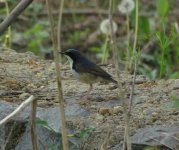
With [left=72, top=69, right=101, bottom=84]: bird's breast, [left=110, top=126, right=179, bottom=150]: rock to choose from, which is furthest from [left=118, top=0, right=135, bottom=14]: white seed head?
[left=110, top=126, right=179, bottom=150]: rock

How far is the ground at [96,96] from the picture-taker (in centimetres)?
573

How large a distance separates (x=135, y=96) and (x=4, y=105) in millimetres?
1186

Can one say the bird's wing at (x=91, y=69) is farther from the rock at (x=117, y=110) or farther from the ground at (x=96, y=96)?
the rock at (x=117, y=110)

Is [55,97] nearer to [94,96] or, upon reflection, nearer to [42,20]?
[94,96]

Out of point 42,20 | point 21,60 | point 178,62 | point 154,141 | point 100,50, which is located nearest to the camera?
A: point 154,141

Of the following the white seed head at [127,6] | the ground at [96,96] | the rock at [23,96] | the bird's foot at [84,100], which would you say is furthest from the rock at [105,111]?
the white seed head at [127,6]

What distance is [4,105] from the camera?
19.4 ft

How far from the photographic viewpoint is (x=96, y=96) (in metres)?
6.53

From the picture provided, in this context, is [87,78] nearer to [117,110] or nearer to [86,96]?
[86,96]

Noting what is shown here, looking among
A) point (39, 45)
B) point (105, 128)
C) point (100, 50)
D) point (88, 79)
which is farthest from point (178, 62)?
point (105, 128)

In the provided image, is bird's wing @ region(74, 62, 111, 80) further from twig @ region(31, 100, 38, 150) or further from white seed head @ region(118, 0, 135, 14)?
white seed head @ region(118, 0, 135, 14)

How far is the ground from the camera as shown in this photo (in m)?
5.73

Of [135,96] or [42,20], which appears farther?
[42,20]

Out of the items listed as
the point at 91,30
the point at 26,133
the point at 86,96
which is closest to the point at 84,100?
the point at 86,96
